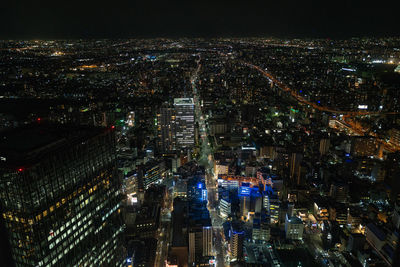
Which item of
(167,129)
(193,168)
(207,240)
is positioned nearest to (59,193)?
(207,240)

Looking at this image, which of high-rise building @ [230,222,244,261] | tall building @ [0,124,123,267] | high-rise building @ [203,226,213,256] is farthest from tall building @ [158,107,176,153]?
tall building @ [0,124,123,267]

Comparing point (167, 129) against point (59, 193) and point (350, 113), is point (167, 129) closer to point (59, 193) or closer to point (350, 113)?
point (59, 193)

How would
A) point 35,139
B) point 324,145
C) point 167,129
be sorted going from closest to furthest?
point 35,139 → point 324,145 → point 167,129

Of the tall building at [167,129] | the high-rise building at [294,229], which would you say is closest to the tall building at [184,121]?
the tall building at [167,129]

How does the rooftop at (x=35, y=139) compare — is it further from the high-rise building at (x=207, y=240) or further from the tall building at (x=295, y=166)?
the tall building at (x=295, y=166)

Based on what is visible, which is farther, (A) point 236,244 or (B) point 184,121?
(B) point 184,121

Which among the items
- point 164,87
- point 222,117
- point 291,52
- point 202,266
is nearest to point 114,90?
point 164,87

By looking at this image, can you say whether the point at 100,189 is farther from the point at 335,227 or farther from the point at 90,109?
the point at 90,109
